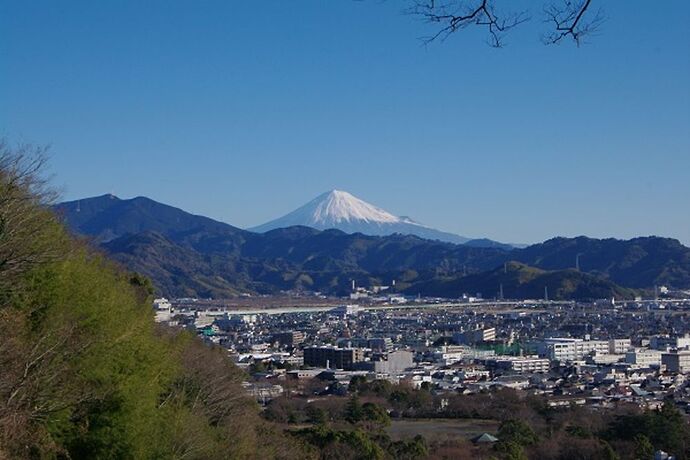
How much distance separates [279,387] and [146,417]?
13.2m

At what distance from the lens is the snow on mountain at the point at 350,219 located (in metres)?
152

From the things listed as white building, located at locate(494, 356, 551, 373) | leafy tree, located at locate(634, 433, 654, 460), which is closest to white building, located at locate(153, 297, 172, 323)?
leafy tree, located at locate(634, 433, 654, 460)

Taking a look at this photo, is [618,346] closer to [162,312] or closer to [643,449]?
[162,312]

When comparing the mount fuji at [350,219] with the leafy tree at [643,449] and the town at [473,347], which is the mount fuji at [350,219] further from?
the leafy tree at [643,449]

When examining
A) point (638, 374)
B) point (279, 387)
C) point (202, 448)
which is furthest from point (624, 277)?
point (202, 448)

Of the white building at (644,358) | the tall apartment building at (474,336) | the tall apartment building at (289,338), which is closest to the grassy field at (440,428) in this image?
the white building at (644,358)

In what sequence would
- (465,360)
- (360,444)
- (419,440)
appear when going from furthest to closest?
(465,360) → (419,440) → (360,444)

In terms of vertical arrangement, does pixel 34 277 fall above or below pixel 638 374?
above

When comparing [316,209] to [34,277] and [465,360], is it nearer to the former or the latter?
[465,360]

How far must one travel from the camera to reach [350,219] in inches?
6152

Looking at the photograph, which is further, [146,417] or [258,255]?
[258,255]

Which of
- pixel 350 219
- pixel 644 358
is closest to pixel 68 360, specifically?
pixel 644 358

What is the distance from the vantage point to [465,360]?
2723cm

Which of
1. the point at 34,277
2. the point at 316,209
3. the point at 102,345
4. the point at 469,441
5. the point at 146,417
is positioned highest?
the point at 316,209
